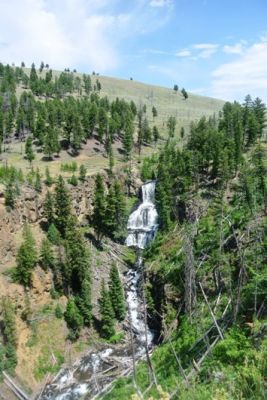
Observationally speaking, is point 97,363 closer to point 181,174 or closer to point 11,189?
point 11,189

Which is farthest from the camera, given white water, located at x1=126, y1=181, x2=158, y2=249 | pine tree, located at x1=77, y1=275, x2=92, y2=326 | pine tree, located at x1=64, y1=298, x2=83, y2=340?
white water, located at x1=126, y1=181, x2=158, y2=249

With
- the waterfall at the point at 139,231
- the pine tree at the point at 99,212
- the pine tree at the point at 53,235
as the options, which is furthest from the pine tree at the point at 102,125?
the pine tree at the point at 53,235

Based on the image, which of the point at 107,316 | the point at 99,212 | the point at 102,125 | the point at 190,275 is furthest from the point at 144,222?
the point at 190,275

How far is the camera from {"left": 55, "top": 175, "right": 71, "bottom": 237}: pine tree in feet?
254

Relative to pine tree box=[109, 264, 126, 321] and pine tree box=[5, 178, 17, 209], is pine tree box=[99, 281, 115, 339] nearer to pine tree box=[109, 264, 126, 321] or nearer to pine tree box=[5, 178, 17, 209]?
pine tree box=[109, 264, 126, 321]

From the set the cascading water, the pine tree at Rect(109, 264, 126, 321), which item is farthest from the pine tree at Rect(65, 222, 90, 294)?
the cascading water

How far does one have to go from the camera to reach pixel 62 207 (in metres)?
77.8

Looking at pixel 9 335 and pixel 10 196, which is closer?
pixel 9 335

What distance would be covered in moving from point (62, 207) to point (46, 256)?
1228 cm

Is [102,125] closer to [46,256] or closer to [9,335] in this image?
[46,256]

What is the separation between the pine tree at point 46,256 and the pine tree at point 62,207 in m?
8.51

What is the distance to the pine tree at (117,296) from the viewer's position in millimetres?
64706

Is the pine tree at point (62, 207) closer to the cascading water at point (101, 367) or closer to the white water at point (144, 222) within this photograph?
the cascading water at point (101, 367)

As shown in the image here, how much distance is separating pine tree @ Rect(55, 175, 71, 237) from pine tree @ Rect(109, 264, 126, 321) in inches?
661
